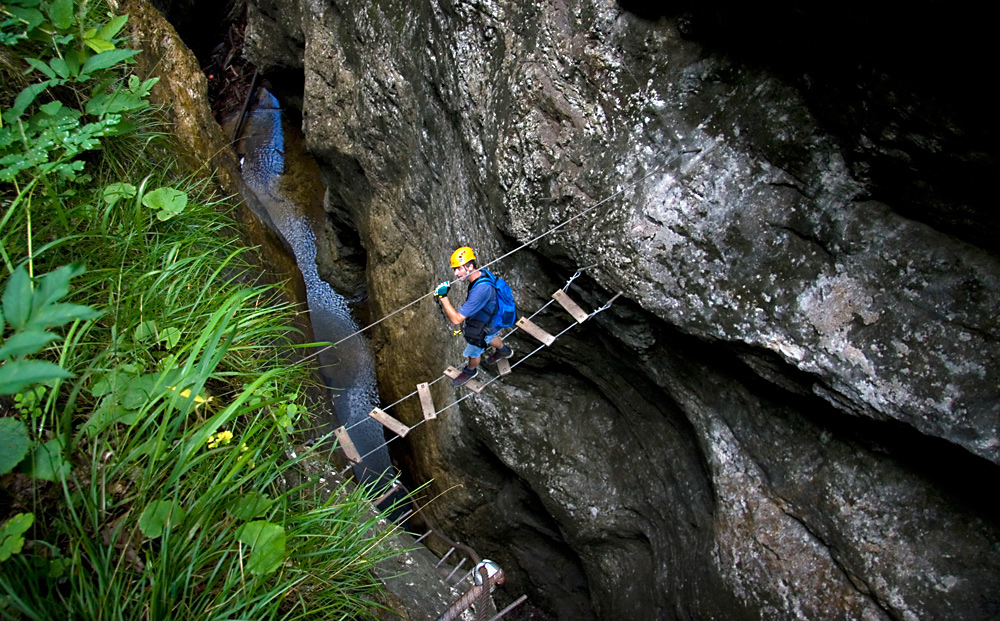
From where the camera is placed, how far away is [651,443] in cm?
414

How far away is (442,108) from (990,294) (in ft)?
12.0

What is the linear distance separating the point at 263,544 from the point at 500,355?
87.9 inches

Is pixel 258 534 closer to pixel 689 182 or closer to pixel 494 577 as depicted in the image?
pixel 494 577

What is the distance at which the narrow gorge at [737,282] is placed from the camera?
2691 mm

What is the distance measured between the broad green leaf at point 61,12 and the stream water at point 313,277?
3101 millimetres

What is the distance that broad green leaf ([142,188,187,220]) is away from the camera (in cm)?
343

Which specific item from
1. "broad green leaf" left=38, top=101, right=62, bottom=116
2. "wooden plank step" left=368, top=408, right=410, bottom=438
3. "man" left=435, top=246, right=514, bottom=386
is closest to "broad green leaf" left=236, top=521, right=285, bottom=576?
"wooden plank step" left=368, top=408, right=410, bottom=438

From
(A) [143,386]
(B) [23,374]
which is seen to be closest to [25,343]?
(B) [23,374]

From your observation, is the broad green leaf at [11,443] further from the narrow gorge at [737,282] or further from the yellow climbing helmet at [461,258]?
the narrow gorge at [737,282]

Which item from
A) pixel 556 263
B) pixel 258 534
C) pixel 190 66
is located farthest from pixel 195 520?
pixel 190 66

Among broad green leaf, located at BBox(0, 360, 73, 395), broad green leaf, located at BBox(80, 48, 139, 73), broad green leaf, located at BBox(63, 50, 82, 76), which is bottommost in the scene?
broad green leaf, located at BBox(0, 360, 73, 395)

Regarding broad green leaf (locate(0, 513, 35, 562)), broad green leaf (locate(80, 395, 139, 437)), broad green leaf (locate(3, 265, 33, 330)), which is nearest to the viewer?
broad green leaf (locate(3, 265, 33, 330))

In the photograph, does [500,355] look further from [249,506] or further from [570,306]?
[249,506]

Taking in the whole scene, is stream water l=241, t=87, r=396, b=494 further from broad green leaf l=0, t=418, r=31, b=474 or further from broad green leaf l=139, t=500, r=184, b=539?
broad green leaf l=0, t=418, r=31, b=474
